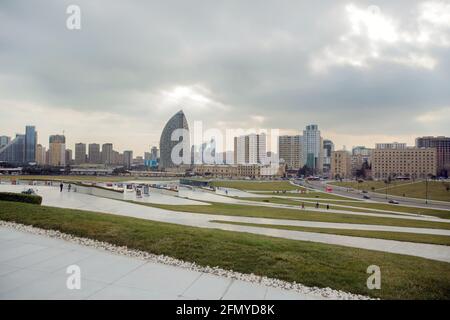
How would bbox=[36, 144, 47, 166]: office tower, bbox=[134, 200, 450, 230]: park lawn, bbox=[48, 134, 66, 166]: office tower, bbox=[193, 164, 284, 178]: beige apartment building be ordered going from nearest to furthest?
bbox=[134, 200, 450, 230]: park lawn
bbox=[36, 144, 47, 166]: office tower
bbox=[48, 134, 66, 166]: office tower
bbox=[193, 164, 284, 178]: beige apartment building

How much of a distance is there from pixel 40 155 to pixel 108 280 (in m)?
179

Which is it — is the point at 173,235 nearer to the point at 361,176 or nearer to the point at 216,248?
the point at 216,248

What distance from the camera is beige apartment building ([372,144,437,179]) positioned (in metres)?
161

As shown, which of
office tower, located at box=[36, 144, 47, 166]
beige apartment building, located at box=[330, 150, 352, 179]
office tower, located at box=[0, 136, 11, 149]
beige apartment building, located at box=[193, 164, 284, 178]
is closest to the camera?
office tower, located at box=[0, 136, 11, 149]

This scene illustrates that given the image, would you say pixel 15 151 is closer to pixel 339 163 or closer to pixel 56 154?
pixel 56 154

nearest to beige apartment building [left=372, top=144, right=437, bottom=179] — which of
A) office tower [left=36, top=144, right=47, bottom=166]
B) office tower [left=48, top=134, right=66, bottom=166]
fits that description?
office tower [left=48, top=134, right=66, bottom=166]

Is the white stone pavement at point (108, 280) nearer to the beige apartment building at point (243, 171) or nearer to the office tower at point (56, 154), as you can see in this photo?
the beige apartment building at point (243, 171)

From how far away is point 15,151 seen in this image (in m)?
140

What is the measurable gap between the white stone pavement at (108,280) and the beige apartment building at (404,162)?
176m

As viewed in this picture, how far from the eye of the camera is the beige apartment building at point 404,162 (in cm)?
16088

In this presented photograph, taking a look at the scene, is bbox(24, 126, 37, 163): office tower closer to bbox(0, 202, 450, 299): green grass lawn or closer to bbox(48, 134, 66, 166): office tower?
bbox(48, 134, 66, 166): office tower

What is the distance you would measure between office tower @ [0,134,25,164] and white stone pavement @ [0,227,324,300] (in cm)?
16020
